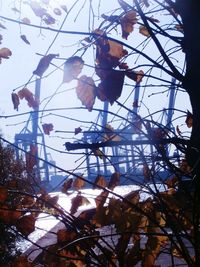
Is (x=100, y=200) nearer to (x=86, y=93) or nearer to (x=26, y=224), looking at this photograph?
(x=26, y=224)

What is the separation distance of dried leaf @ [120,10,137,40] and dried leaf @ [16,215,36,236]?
3.23ft

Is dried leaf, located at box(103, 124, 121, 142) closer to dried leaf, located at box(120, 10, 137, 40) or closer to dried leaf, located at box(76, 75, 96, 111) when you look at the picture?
dried leaf, located at box(76, 75, 96, 111)

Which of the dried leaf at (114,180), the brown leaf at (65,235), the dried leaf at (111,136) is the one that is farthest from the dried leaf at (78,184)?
the brown leaf at (65,235)

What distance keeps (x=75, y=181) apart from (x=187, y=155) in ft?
3.00

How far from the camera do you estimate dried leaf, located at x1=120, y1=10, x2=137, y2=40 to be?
1.80m

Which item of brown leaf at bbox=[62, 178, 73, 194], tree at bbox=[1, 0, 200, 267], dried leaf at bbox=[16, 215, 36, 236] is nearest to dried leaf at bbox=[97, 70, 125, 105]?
tree at bbox=[1, 0, 200, 267]

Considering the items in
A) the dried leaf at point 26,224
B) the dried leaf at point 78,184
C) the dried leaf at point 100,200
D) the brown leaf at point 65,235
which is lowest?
the brown leaf at point 65,235

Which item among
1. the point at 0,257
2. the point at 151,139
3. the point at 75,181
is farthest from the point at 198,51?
the point at 0,257

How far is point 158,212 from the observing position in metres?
1.77

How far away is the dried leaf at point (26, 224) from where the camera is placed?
6.07 ft

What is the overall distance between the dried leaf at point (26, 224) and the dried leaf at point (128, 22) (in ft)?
3.23

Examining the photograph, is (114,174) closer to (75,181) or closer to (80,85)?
(75,181)

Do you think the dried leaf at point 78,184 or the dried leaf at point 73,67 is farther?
the dried leaf at point 78,184

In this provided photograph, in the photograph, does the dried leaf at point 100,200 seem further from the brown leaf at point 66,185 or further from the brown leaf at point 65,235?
the brown leaf at point 66,185
